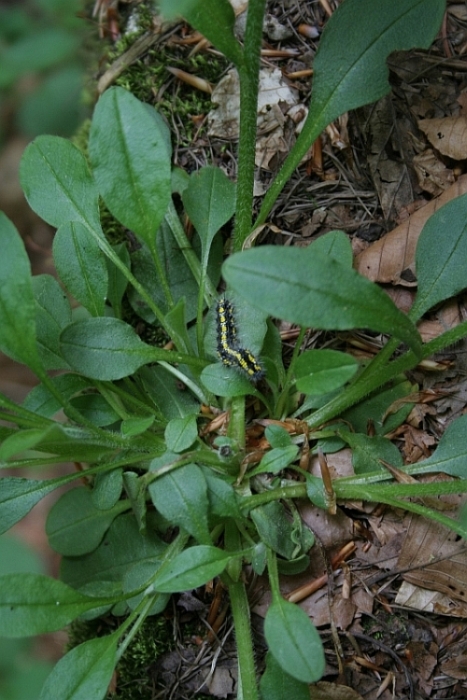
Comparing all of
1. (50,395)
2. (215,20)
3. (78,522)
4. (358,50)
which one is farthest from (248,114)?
(78,522)

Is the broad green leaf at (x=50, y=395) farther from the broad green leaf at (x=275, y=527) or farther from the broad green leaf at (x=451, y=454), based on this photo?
the broad green leaf at (x=451, y=454)

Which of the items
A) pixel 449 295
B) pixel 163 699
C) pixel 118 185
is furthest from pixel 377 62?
pixel 163 699

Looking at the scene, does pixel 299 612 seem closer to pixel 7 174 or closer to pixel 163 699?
pixel 163 699

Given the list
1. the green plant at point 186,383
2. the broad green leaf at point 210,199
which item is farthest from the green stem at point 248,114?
the broad green leaf at point 210,199

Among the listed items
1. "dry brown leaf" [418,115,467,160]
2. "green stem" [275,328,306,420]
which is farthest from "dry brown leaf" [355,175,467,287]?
"green stem" [275,328,306,420]

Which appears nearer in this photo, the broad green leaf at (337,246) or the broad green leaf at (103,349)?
the broad green leaf at (103,349)
